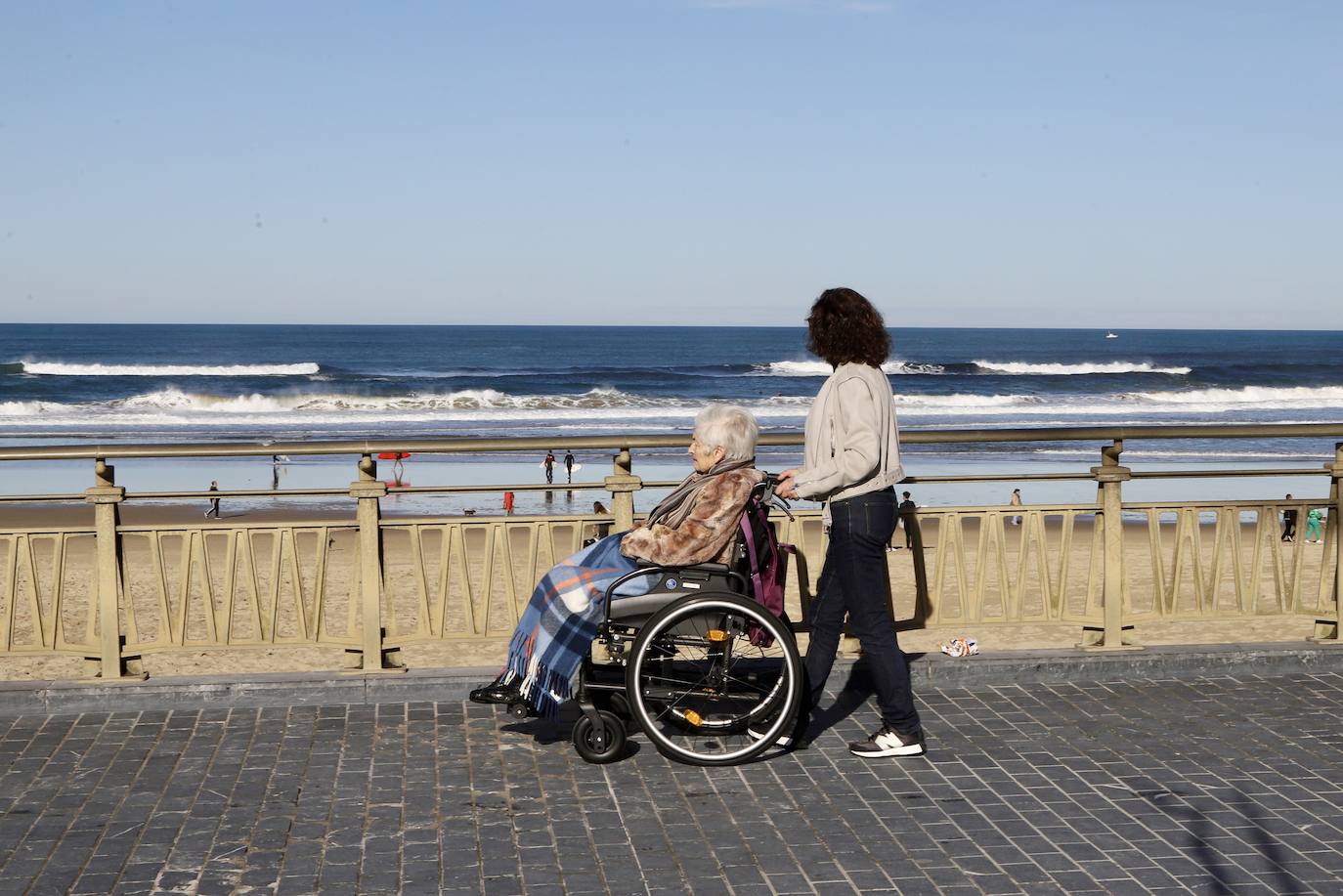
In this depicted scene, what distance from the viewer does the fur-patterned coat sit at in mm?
5410

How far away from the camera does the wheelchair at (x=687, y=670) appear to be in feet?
17.4

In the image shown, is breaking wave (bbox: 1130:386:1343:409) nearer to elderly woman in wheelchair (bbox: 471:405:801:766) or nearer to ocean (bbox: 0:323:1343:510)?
ocean (bbox: 0:323:1343:510)

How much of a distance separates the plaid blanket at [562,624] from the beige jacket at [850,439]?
796 mm

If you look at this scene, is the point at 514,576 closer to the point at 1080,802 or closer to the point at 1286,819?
the point at 1080,802

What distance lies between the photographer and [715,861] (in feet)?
14.2

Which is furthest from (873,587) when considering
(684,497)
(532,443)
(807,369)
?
(807,369)

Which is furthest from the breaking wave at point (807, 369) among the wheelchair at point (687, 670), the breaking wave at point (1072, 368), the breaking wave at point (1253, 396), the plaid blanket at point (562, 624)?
the plaid blanket at point (562, 624)

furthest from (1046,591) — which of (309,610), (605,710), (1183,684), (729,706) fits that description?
(309,610)

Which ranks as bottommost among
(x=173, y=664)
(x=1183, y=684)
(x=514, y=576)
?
(x=173, y=664)

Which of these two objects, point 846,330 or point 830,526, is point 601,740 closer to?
point 830,526

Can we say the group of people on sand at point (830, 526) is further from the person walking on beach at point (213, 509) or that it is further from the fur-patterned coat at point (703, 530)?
the person walking on beach at point (213, 509)

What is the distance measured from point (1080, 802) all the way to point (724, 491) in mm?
1721

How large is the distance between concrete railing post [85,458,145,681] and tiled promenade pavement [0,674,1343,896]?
36 cm

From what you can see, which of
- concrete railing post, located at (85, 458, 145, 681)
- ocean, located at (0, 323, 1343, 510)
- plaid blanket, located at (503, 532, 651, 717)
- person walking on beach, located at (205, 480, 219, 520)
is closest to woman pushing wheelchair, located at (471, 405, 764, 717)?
plaid blanket, located at (503, 532, 651, 717)
